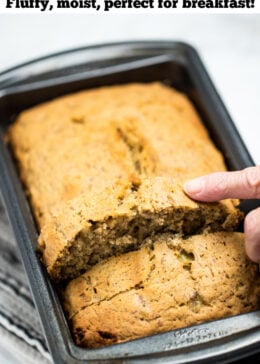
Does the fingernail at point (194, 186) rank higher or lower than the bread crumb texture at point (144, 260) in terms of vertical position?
higher

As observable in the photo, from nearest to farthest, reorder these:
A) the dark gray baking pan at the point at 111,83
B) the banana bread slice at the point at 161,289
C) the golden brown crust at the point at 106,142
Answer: the dark gray baking pan at the point at 111,83 < the banana bread slice at the point at 161,289 < the golden brown crust at the point at 106,142

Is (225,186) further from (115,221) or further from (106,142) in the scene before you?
(106,142)

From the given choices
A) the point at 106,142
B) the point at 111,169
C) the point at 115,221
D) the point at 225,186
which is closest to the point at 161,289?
the point at 115,221

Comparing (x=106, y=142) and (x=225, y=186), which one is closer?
(x=225, y=186)

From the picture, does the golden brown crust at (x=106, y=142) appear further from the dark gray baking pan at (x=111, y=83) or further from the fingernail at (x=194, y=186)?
the fingernail at (x=194, y=186)

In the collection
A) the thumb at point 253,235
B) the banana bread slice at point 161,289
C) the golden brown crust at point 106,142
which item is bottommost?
the banana bread slice at point 161,289

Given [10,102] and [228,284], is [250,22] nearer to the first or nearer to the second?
[10,102]

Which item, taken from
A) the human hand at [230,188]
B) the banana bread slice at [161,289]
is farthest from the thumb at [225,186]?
the banana bread slice at [161,289]
